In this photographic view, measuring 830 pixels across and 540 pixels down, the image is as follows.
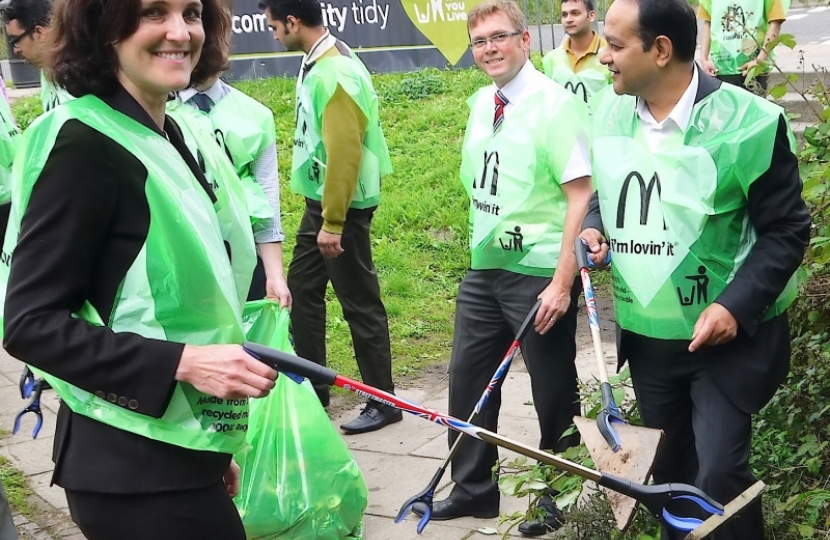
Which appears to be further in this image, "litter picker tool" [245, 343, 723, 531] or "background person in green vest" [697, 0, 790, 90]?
"background person in green vest" [697, 0, 790, 90]

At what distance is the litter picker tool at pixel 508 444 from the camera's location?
6.97ft

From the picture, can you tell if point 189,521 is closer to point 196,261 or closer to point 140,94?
point 196,261

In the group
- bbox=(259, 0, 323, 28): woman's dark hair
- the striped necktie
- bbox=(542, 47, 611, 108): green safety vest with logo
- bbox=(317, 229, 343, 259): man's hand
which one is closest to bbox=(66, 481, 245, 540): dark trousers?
the striped necktie

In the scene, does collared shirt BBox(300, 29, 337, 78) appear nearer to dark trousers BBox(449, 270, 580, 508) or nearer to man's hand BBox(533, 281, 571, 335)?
dark trousers BBox(449, 270, 580, 508)

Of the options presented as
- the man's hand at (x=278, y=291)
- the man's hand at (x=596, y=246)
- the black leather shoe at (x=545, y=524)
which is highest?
the man's hand at (x=596, y=246)

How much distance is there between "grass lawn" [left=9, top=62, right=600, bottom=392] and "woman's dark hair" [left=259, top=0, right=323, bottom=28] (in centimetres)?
222

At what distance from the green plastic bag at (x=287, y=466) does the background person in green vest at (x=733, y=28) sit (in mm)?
3881

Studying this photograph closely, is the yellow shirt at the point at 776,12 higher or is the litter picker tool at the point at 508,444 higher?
the yellow shirt at the point at 776,12

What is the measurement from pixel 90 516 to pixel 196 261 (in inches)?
22.4

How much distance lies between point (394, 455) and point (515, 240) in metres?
1.46

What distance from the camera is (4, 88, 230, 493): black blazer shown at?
2.00 metres

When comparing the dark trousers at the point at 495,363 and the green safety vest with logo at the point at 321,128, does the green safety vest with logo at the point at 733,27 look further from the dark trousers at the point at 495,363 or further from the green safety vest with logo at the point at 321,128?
the dark trousers at the point at 495,363

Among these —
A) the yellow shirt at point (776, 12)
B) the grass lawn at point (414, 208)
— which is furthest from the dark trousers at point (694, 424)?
the yellow shirt at point (776, 12)

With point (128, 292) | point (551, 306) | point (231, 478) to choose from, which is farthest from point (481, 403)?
point (128, 292)
